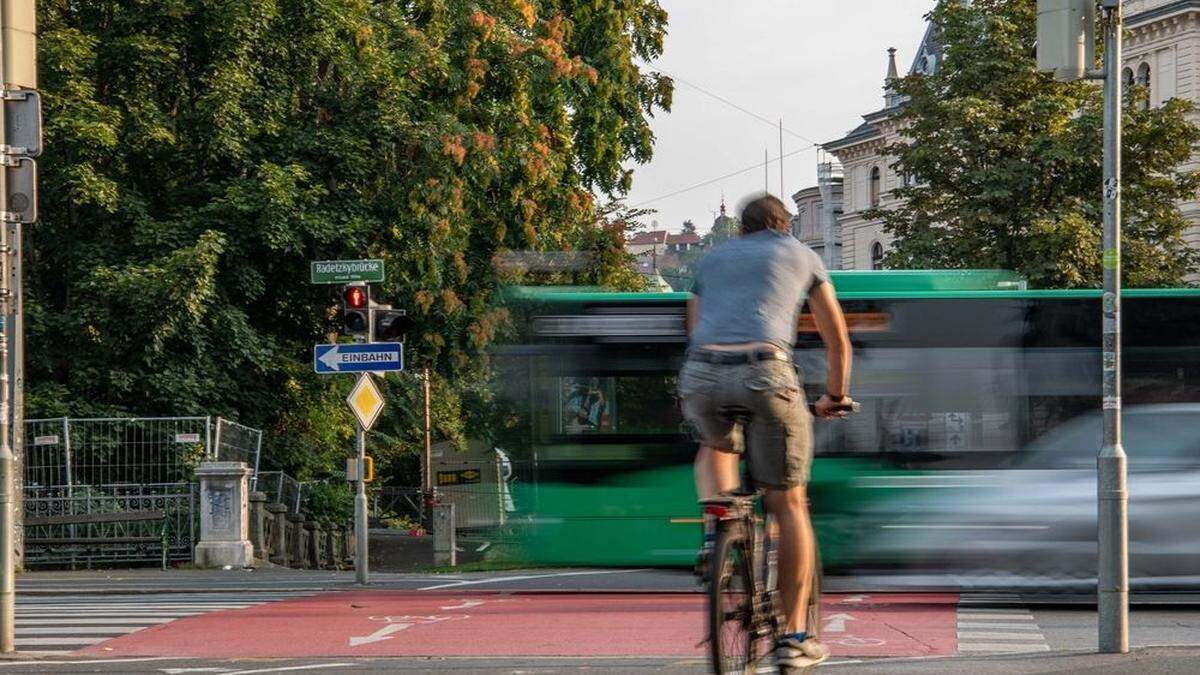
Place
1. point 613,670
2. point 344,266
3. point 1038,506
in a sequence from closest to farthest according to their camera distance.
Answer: point 613,670, point 1038,506, point 344,266

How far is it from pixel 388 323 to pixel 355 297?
0.46m

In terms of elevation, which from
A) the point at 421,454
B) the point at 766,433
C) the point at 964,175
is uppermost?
the point at 964,175

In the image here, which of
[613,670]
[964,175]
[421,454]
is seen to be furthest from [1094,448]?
[421,454]

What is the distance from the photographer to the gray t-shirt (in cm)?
634

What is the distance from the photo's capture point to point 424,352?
30.3m

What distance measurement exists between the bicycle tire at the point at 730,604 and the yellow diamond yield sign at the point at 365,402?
1393 centimetres

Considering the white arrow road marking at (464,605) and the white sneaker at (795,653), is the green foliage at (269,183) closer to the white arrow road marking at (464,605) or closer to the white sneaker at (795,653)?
the white arrow road marking at (464,605)

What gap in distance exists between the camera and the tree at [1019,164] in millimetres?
39844

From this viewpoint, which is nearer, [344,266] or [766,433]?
[766,433]

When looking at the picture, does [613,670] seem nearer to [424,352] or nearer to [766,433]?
[766,433]

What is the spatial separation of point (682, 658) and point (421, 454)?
54.8m

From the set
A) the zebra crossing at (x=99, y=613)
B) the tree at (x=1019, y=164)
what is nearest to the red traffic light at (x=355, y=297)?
the zebra crossing at (x=99, y=613)

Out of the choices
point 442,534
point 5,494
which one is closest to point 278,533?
point 442,534

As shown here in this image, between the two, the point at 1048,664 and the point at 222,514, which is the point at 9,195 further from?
the point at 222,514
